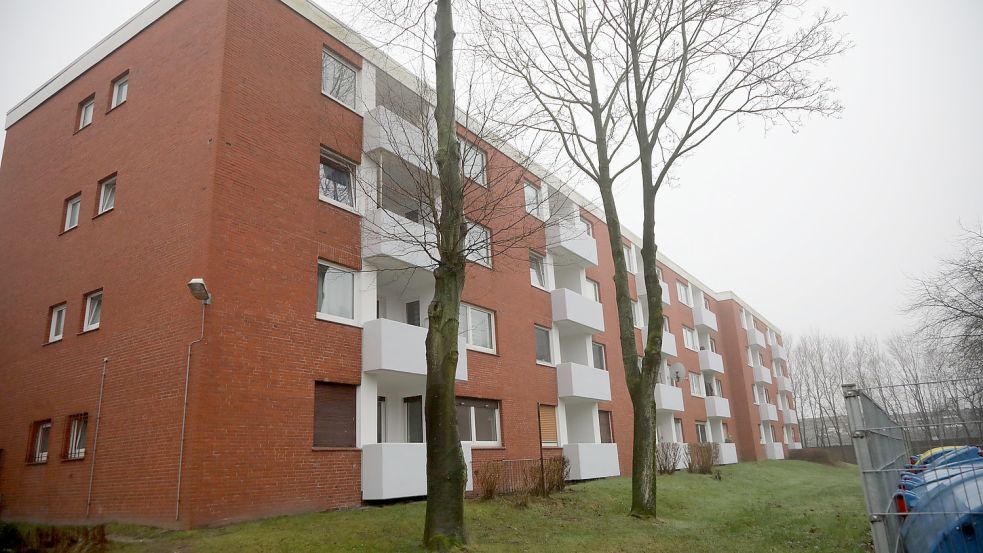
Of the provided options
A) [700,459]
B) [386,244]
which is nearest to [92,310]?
[386,244]

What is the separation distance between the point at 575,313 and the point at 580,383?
258cm

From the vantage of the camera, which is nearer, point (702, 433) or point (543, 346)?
point (543, 346)

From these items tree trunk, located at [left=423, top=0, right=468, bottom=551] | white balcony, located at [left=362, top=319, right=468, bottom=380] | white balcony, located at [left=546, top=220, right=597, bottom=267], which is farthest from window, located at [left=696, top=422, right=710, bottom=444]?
tree trunk, located at [left=423, top=0, right=468, bottom=551]

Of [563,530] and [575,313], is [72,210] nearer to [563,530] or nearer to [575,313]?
[563,530]

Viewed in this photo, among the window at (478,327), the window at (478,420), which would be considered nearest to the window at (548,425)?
the window at (478,420)

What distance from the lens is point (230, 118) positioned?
12703mm

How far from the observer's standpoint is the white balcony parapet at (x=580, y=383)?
2148 cm

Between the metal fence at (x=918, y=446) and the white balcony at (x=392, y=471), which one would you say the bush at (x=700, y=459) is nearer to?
the white balcony at (x=392, y=471)

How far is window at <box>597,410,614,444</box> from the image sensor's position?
24469mm

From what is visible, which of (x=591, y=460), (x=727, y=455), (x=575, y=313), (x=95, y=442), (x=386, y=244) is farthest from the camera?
(x=727, y=455)

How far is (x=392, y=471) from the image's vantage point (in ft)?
43.3

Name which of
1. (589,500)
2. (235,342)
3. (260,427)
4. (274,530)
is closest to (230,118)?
(235,342)

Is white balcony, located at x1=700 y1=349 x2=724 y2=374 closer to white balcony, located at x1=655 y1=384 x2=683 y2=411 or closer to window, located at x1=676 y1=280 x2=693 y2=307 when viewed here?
window, located at x1=676 y1=280 x2=693 y2=307

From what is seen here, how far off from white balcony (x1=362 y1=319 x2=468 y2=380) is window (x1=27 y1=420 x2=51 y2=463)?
7.32 m
